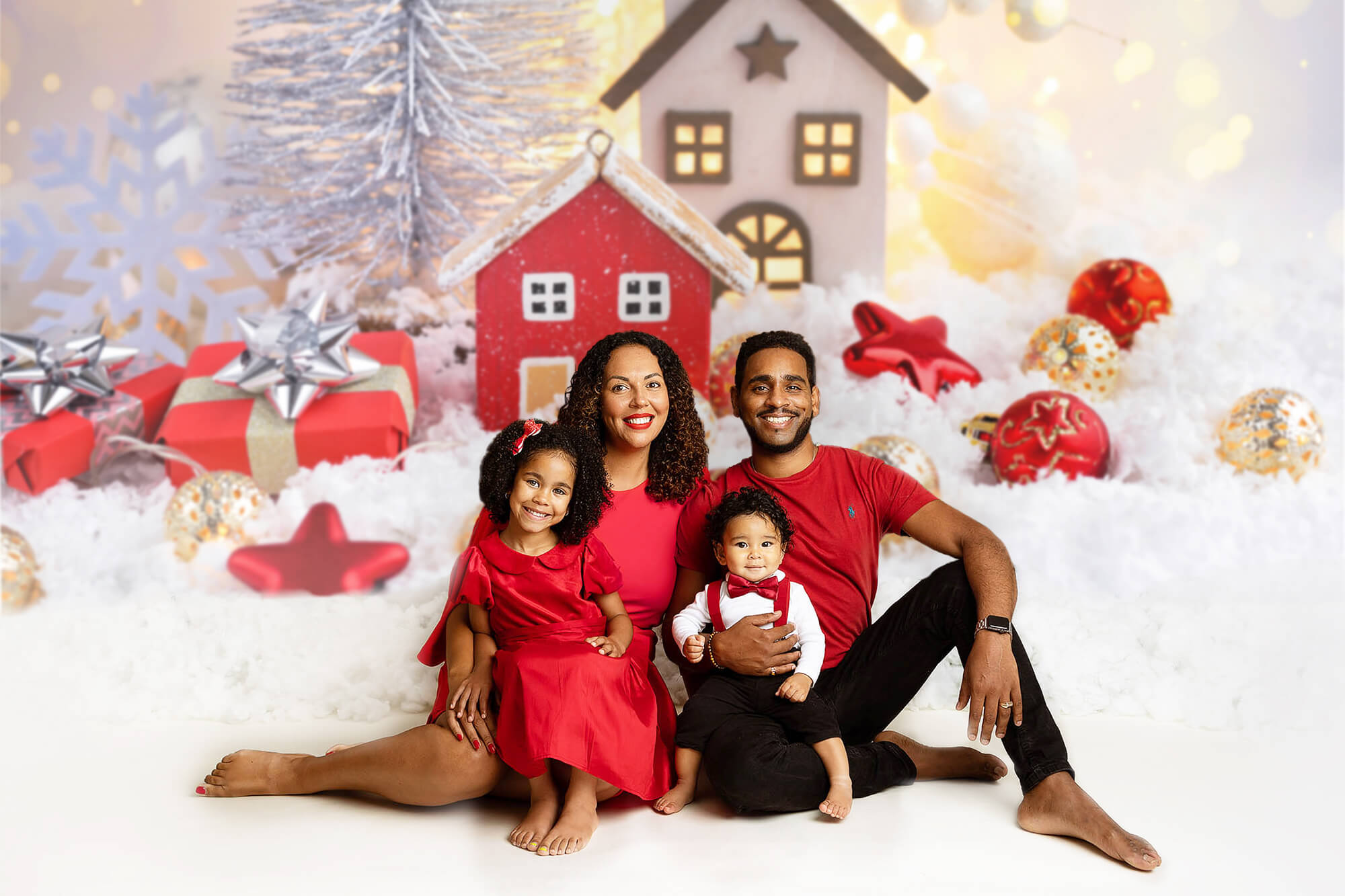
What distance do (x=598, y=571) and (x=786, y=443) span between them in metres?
0.49

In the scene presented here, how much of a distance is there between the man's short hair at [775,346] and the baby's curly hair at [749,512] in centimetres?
31

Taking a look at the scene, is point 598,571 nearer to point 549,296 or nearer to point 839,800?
point 839,800

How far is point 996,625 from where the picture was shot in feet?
6.52

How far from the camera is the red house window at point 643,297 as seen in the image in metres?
3.25

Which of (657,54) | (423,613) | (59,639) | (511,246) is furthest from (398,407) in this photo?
(657,54)

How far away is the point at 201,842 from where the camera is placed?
6.23ft

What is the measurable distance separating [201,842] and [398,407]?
5.49 ft

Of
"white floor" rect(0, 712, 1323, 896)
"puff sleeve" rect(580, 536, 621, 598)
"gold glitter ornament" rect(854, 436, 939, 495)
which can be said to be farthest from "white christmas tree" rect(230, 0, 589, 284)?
"white floor" rect(0, 712, 1323, 896)

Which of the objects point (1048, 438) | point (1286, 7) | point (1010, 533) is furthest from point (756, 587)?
point (1286, 7)

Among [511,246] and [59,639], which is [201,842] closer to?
[59,639]

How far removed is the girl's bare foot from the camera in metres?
1.88

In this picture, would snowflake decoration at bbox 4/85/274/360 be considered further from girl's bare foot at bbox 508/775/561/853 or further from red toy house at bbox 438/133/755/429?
girl's bare foot at bbox 508/775/561/853

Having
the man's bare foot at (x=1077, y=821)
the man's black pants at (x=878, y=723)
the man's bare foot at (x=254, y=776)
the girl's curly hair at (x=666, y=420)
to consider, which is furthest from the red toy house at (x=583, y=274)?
the man's bare foot at (x=1077, y=821)

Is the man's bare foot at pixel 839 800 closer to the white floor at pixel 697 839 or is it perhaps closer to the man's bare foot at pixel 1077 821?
the white floor at pixel 697 839
